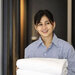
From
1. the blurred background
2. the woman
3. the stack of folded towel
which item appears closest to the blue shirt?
the woman

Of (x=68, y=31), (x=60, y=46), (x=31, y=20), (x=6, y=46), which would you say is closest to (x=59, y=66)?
(x=60, y=46)

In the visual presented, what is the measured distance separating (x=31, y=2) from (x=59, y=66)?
1633 millimetres

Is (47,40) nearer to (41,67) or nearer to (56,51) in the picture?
(56,51)

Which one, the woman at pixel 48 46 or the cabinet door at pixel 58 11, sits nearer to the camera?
the woman at pixel 48 46

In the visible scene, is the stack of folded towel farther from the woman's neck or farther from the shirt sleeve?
the woman's neck

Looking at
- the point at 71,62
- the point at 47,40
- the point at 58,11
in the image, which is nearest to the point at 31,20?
the point at 58,11

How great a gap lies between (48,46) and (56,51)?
72 millimetres

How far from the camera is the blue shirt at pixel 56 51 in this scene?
80 centimetres

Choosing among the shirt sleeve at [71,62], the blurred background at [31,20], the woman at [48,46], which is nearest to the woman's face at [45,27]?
the woman at [48,46]

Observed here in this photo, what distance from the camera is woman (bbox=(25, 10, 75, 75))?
81cm

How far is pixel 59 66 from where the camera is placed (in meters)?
0.64

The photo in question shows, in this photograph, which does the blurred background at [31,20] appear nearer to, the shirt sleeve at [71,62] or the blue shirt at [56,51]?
the blue shirt at [56,51]

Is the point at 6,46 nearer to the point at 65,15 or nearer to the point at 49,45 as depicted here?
the point at 49,45

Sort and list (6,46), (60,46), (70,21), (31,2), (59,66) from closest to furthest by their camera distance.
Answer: (59,66), (60,46), (6,46), (70,21), (31,2)
